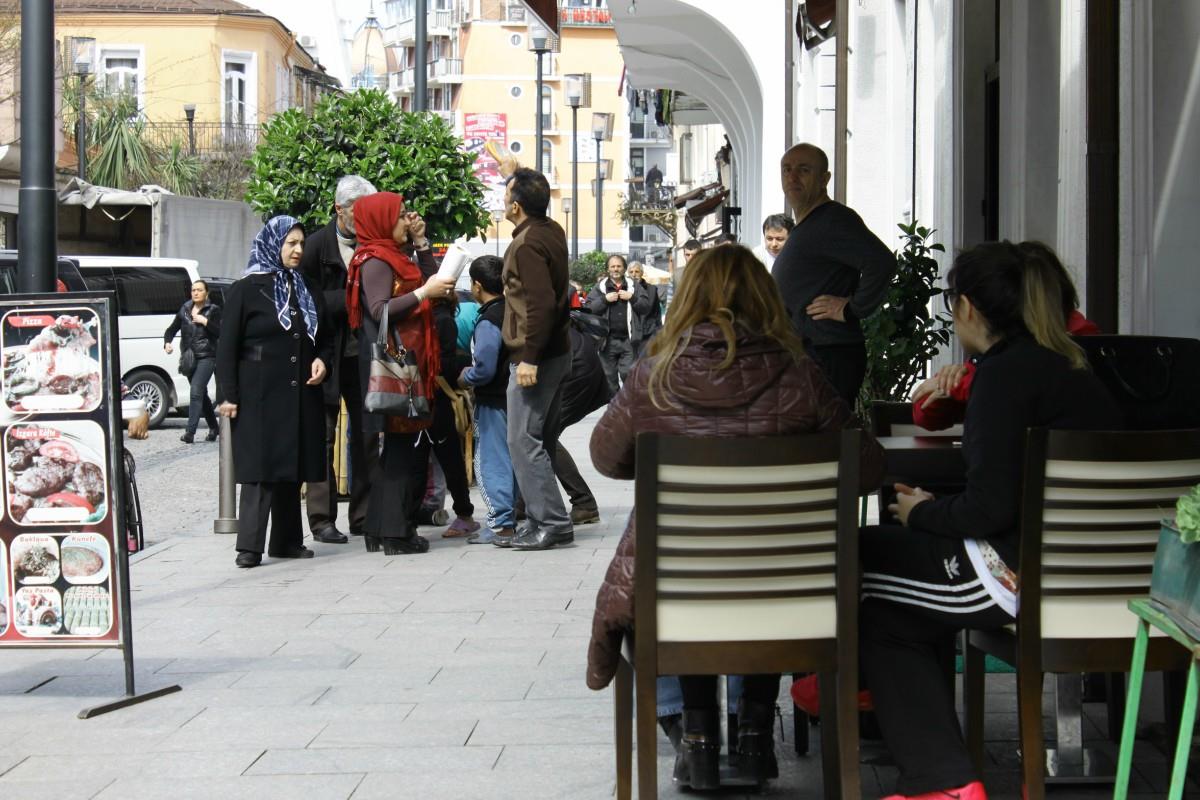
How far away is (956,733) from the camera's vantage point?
13.9ft

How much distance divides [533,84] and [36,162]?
3613 inches

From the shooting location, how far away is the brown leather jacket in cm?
430

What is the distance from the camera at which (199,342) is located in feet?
62.9

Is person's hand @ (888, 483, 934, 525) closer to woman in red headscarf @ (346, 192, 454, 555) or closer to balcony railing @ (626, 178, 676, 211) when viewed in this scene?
woman in red headscarf @ (346, 192, 454, 555)

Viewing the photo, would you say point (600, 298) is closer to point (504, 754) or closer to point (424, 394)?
point (424, 394)

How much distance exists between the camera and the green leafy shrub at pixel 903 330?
30.0 feet

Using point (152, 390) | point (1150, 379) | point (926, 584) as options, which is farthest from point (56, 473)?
point (152, 390)

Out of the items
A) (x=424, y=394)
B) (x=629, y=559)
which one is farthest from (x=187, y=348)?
(x=629, y=559)

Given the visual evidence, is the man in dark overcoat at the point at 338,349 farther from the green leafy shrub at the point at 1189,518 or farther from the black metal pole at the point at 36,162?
the green leafy shrub at the point at 1189,518

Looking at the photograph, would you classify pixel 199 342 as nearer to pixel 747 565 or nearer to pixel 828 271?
pixel 828 271

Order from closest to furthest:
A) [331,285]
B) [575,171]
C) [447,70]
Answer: [331,285] < [575,171] < [447,70]

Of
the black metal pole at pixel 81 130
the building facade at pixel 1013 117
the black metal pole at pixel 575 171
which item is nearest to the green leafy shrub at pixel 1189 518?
the building facade at pixel 1013 117

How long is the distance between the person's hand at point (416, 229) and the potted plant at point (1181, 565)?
697cm

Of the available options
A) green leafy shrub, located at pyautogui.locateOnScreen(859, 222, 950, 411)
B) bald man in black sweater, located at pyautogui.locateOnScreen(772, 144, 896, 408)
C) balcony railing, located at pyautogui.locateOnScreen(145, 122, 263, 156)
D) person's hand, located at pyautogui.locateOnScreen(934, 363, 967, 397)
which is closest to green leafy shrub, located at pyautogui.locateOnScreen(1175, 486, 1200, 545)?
person's hand, located at pyautogui.locateOnScreen(934, 363, 967, 397)
